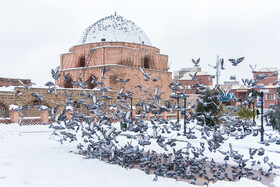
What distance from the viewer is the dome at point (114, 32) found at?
97.4 ft

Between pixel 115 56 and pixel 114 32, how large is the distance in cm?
395

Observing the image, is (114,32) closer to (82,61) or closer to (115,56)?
(115,56)

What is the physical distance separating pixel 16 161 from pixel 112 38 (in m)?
24.4

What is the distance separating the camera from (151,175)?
6.25 m

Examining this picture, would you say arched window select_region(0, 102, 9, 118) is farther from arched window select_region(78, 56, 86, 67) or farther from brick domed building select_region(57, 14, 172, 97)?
arched window select_region(78, 56, 86, 67)

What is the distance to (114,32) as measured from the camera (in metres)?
30.0

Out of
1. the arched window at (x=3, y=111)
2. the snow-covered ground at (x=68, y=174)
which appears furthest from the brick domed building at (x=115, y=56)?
the snow-covered ground at (x=68, y=174)

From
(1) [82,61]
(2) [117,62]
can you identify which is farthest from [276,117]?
(1) [82,61]

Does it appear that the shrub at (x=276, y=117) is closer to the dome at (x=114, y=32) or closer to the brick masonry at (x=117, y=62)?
the brick masonry at (x=117, y=62)

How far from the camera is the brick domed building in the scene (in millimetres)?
27328

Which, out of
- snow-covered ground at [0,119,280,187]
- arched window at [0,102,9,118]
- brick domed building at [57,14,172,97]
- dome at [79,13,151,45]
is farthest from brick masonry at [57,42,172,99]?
snow-covered ground at [0,119,280,187]

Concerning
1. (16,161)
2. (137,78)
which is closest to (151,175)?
(16,161)

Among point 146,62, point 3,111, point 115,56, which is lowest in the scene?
point 3,111

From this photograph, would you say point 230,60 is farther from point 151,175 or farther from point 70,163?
point 70,163
